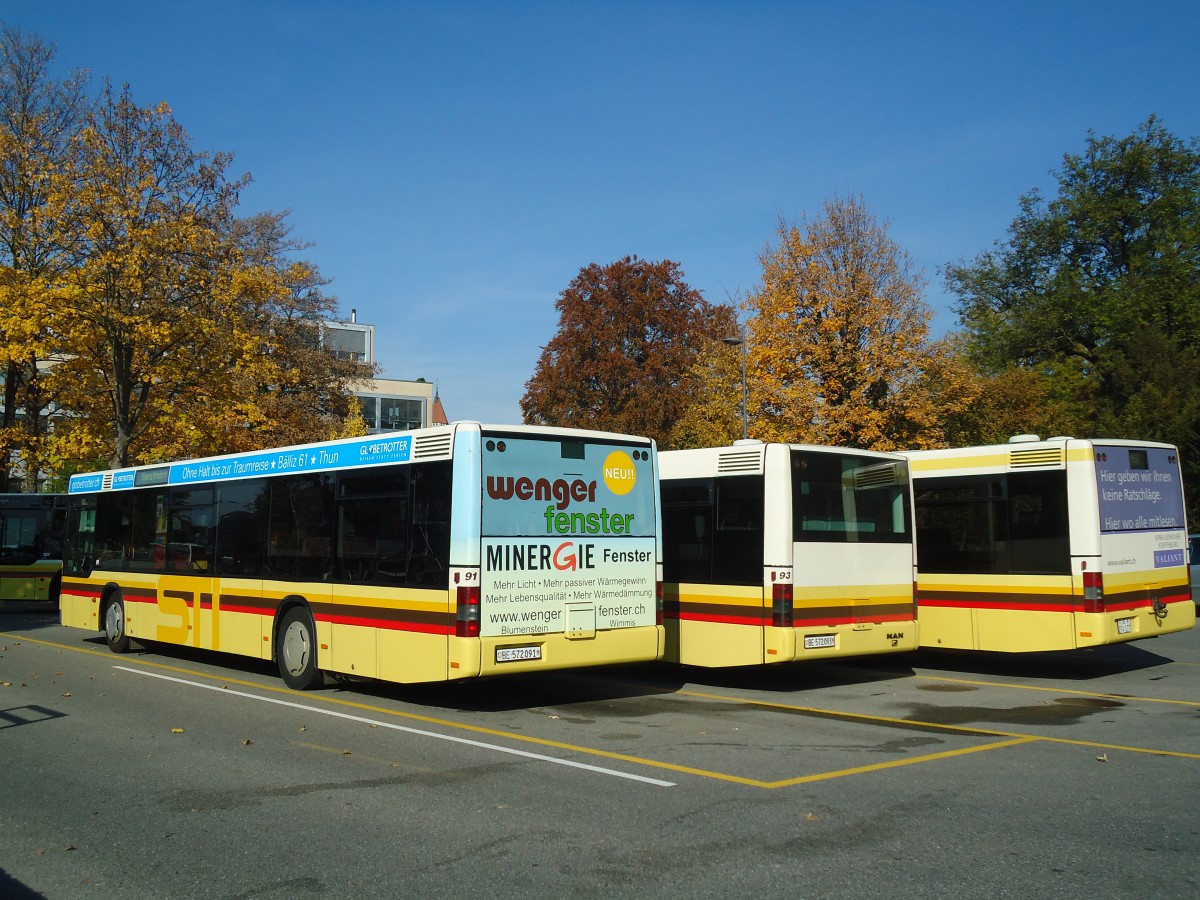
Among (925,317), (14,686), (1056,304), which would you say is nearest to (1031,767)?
(14,686)

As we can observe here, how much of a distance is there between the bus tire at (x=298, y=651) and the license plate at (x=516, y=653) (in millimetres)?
3070

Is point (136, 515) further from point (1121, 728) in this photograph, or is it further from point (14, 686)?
point (1121, 728)

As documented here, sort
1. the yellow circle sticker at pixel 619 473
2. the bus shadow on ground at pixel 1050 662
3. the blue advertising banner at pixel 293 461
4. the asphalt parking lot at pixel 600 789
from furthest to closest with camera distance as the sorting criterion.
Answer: the bus shadow on ground at pixel 1050 662 → the yellow circle sticker at pixel 619 473 → the blue advertising banner at pixel 293 461 → the asphalt parking lot at pixel 600 789

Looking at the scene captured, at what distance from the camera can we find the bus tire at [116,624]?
16812 millimetres

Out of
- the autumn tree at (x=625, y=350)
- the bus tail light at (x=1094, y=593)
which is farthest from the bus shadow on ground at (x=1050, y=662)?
the autumn tree at (x=625, y=350)

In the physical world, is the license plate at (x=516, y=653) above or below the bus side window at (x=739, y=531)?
below

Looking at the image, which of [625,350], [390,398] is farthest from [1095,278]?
[390,398]

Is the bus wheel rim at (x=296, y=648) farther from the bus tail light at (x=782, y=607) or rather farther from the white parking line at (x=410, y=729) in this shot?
the bus tail light at (x=782, y=607)

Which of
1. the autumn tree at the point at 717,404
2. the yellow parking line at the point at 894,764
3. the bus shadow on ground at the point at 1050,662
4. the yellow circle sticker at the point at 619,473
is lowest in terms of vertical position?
the bus shadow on ground at the point at 1050,662

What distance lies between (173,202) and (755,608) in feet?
66.6

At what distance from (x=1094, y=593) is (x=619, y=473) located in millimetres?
6067

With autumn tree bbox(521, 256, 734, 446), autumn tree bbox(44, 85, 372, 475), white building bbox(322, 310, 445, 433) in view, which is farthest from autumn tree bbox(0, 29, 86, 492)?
white building bbox(322, 310, 445, 433)

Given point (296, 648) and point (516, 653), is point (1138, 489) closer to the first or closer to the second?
point (516, 653)

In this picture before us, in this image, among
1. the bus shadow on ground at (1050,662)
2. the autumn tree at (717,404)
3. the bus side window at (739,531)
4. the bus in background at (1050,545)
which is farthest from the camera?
the autumn tree at (717,404)
